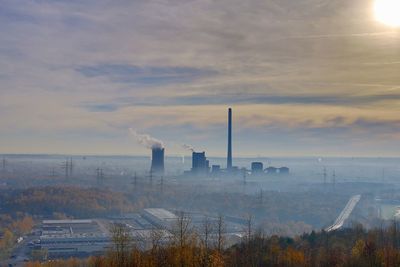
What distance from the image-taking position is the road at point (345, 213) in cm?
3553

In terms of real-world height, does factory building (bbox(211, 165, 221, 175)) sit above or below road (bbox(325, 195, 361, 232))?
above

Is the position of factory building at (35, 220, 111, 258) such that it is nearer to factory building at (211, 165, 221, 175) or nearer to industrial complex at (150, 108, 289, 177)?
industrial complex at (150, 108, 289, 177)

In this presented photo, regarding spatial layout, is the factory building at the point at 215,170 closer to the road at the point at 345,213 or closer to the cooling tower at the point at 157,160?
the cooling tower at the point at 157,160

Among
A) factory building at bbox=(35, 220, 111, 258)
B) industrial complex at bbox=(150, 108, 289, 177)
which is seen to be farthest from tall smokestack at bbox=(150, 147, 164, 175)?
factory building at bbox=(35, 220, 111, 258)

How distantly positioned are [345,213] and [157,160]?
2715 cm

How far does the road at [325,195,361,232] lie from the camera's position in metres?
35.5

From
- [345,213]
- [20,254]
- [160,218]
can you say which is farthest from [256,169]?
[20,254]

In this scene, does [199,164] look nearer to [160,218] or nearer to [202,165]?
[202,165]

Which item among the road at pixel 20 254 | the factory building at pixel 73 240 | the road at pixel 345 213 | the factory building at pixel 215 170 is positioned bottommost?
the road at pixel 20 254

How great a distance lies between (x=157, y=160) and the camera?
63.4 metres

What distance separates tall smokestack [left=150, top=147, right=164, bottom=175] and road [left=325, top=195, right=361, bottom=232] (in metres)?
23.2

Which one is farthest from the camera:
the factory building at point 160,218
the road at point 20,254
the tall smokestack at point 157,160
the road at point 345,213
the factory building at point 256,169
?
the factory building at point 256,169

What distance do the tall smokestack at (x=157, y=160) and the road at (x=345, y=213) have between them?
23.2 m

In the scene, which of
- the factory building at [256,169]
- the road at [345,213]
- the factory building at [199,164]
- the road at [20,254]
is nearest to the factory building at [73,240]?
the road at [20,254]
